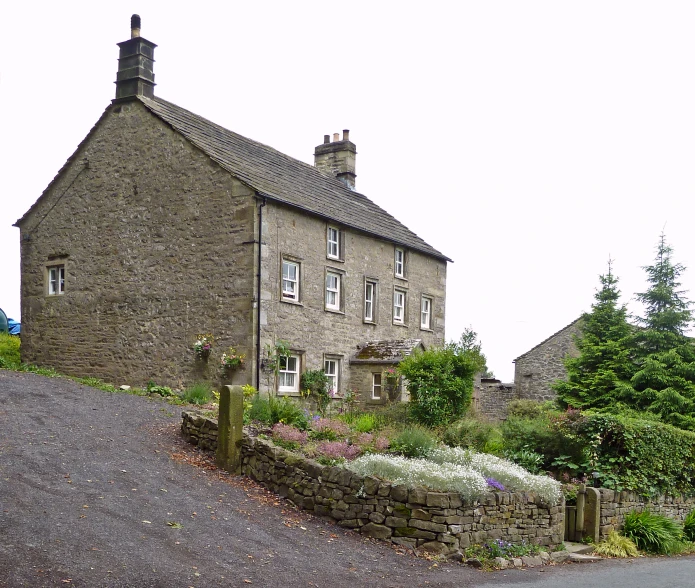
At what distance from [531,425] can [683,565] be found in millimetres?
4397

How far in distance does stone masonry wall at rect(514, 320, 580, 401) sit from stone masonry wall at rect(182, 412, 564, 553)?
24616 mm

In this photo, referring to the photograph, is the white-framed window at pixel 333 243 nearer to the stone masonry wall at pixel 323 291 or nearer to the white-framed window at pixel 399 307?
the stone masonry wall at pixel 323 291

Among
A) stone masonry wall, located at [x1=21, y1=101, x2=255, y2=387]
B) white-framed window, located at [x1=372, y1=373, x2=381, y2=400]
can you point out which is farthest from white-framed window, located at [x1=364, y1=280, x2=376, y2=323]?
stone masonry wall, located at [x1=21, y1=101, x2=255, y2=387]

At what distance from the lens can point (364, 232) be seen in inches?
1112

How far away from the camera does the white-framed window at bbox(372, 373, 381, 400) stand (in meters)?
26.8

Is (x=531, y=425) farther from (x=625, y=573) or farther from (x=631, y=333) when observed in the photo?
(x=631, y=333)

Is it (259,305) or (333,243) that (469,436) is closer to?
(259,305)

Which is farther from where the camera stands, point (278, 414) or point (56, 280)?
point (56, 280)

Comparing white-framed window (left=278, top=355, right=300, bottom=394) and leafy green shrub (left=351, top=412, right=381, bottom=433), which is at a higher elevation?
white-framed window (left=278, top=355, right=300, bottom=394)

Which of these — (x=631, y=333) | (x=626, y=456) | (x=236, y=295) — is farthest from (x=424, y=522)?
(x=631, y=333)

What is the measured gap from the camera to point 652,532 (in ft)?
49.5

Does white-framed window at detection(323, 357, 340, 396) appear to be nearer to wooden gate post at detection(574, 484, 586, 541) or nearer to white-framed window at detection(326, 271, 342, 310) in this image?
white-framed window at detection(326, 271, 342, 310)

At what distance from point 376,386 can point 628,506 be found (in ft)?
39.9

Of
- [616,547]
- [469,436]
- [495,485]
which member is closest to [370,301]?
[469,436]
